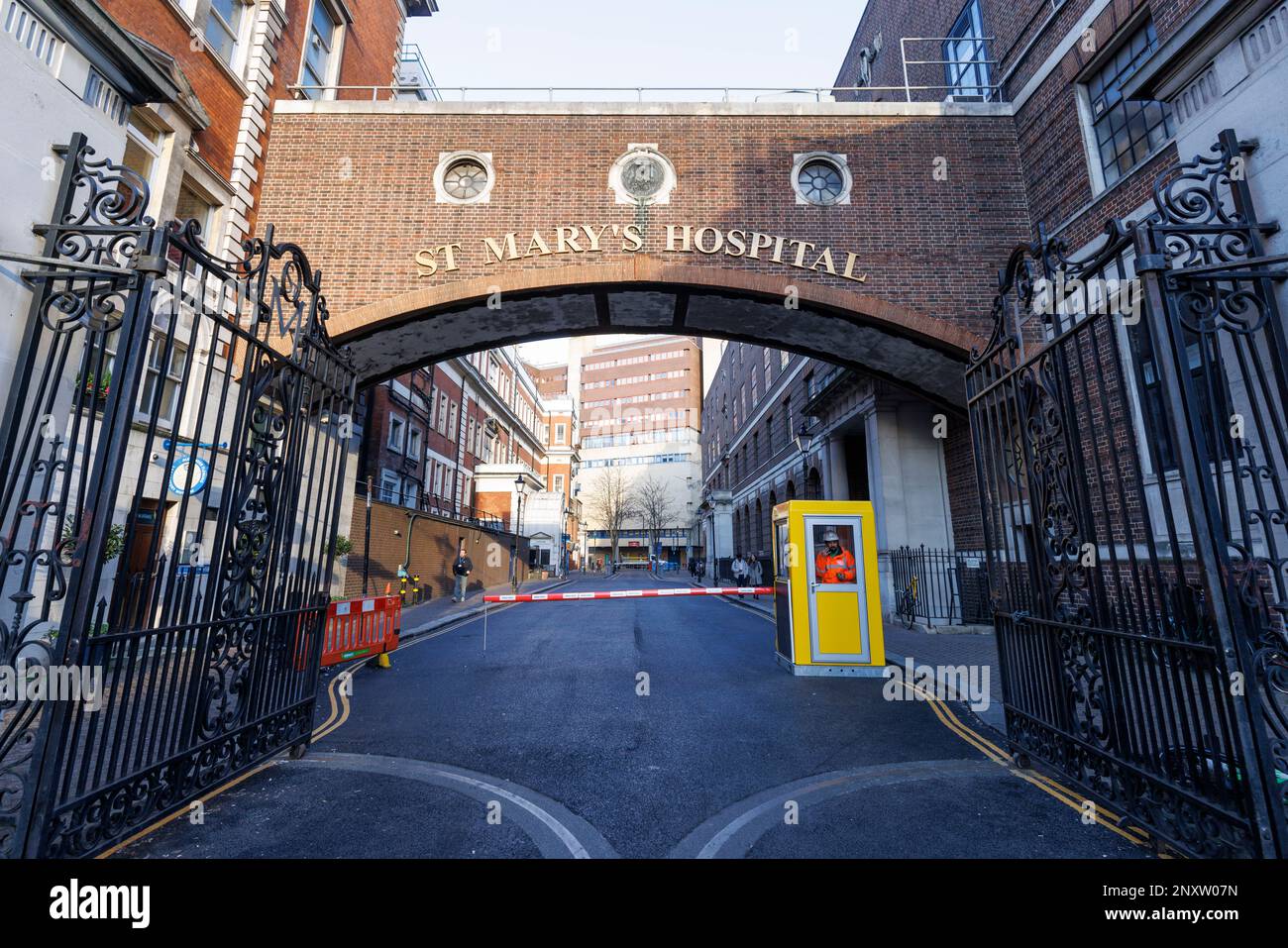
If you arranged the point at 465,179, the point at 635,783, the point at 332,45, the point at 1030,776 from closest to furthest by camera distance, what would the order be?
the point at 635,783
the point at 1030,776
the point at 465,179
the point at 332,45

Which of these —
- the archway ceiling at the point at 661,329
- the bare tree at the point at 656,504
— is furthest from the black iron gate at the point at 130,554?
the bare tree at the point at 656,504

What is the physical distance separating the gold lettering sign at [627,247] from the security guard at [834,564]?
5319mm

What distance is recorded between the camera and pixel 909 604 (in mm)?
13672

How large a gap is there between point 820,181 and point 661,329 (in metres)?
4.37

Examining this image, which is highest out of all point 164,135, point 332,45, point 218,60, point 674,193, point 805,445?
point 332,45

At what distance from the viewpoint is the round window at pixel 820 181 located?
441 inches

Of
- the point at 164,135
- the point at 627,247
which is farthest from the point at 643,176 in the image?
the point at 164,135

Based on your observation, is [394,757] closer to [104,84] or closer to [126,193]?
[126,193]

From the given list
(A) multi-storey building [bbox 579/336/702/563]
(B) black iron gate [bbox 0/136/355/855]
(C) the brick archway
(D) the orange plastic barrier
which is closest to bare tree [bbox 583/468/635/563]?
(A) multi-storey building [bbox 579/336/702/563]

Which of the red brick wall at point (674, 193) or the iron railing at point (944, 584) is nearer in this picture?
the red brick wall at point (674, 193)

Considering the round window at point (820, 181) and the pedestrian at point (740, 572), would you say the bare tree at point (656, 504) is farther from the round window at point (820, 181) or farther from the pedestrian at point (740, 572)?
the round window at point (820, 181)

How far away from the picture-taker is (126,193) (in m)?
3.61

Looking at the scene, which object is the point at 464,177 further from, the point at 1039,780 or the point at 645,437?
the point at 645,437
